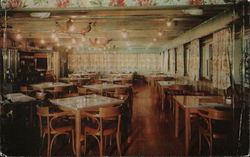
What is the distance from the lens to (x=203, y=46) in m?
7.56

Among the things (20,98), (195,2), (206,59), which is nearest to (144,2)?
(195,2)

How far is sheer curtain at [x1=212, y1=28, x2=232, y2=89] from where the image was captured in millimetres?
5005

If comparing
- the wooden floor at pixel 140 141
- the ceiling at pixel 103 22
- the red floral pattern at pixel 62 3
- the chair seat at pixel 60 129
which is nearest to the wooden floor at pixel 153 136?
the wooden floor at pixel 140 141

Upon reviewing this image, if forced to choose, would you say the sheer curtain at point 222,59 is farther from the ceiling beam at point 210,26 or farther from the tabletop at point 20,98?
the tabletop at point 20,98

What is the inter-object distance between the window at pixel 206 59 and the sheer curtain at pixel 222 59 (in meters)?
1.39

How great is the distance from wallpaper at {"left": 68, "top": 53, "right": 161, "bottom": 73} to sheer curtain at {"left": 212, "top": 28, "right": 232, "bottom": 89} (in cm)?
1087

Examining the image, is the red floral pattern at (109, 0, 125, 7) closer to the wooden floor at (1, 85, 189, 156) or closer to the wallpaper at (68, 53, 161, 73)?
the wooden floor at (1, 85, 189, 156)

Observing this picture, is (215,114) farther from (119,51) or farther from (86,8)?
(119,51)

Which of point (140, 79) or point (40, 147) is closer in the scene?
point (40, 147)

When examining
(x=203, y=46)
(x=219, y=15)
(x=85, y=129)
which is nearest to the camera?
(x=85, y=129)

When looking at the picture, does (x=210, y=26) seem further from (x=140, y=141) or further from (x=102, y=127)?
(x=102, y=127)

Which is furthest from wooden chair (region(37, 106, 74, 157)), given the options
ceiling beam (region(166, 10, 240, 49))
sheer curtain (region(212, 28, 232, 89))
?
sheer curtain (region(212, 28, 232, 89))

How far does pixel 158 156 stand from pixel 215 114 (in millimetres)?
1238

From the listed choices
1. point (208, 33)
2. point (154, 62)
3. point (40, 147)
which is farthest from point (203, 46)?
point (154, 62)
